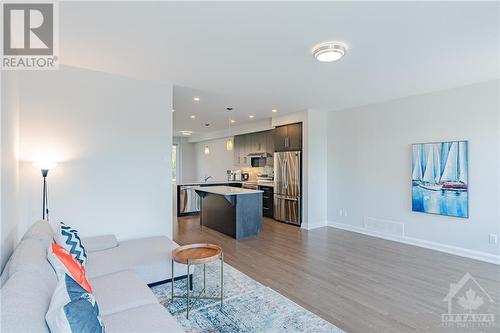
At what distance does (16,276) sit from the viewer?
4.58 feet

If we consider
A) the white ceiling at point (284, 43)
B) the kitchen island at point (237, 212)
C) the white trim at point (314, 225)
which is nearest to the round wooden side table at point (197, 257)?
the white ceiling at point (284, 43)

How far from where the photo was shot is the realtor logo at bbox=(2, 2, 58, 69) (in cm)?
214

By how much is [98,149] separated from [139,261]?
65.9 inches

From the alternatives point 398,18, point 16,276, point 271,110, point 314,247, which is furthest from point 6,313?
point 271,110

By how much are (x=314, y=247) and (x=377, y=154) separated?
235cm

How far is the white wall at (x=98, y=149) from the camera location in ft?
10.3

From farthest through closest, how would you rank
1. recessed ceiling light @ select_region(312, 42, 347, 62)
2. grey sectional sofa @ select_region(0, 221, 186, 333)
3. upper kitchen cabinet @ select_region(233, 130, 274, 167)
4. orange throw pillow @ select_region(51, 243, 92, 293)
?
upper kitchen cabinet @ select_region(233, 130, 274, 167) → recessed ceiling light @ select_region(312, 42, 347, 62) → orange throw pillow @ select_region(51, 243, 92, 293) → grey sectional sofa @ select_region(0, 221, 186, 333)

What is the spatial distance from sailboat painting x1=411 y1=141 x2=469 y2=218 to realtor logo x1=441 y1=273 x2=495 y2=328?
4.35 ft

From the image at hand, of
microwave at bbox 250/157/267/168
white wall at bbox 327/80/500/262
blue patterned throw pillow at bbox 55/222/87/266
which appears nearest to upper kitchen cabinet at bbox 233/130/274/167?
microwave at bbox 250/157/267/168

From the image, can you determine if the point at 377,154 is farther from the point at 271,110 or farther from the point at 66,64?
the point at 66,64

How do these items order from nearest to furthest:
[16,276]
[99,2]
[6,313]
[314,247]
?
[6,313], [16,276], [99,2], [314,247]

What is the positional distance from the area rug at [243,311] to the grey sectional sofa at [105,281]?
1.37 feet

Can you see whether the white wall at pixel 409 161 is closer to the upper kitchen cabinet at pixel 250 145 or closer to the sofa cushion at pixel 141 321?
the upper kitchen cabinet at pixel 250 145

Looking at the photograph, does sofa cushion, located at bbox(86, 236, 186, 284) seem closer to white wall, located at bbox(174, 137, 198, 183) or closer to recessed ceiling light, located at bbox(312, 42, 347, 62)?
recessed ceiling light, located at bbox(312, 42, 347, 62)
